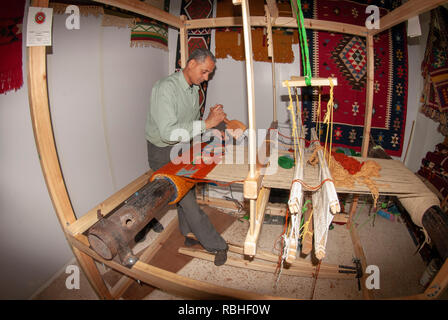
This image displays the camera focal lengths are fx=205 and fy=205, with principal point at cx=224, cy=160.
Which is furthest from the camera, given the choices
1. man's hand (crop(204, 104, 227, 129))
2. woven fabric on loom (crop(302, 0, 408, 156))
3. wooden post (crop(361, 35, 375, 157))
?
woven fabric on loom (crop(302, 0, 408, 156))

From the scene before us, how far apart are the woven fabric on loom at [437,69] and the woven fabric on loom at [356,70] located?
240 millimetres

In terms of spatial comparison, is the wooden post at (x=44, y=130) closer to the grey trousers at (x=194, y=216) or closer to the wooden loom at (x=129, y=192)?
the wooden loom at (x=129, y=192)

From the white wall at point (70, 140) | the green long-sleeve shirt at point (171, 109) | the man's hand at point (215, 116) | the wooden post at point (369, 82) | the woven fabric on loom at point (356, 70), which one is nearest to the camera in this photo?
the white wall at point (70, 140)

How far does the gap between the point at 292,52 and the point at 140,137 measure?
7.58ft

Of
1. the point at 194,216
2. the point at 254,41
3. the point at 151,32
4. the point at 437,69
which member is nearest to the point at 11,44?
the point at 151,32

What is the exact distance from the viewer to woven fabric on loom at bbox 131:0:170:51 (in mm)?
2236

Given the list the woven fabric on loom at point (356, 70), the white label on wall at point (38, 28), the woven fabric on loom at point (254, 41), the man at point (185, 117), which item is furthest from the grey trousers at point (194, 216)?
the woven fabric on loom at point (356, 70)

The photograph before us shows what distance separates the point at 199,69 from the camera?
180 cm

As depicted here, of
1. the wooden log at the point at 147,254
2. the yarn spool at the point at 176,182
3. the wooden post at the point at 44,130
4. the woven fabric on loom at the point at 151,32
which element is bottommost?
the wooden log at the point at 147,254

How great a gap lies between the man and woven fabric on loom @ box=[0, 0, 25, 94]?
2.83 ft

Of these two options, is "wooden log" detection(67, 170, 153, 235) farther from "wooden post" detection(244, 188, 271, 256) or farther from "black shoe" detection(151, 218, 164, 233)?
"black shoe" detection(151, 218, 164, 233)

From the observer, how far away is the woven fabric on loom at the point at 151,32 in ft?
7.34

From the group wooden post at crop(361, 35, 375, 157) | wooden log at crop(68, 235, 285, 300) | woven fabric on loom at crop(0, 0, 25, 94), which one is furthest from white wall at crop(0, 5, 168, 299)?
wooden post at crop(361, 35, 375, 157)

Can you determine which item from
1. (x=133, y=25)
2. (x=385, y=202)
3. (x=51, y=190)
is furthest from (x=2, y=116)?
(x=385, y=202)
